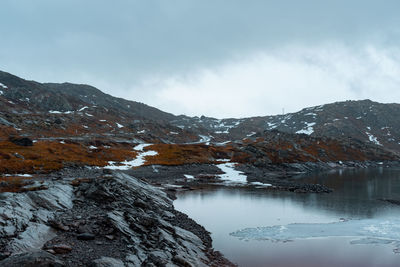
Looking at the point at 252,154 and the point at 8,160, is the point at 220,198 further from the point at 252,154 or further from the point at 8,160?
the point at 252,154

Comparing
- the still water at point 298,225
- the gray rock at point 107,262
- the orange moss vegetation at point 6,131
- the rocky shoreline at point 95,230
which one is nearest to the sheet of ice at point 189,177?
the still water at point 298,225

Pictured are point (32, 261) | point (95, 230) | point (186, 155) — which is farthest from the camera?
point (186, 155)

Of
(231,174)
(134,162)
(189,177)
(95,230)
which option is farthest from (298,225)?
(134,162)

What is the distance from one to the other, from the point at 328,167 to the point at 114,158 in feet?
358

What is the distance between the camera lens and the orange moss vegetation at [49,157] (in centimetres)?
6850

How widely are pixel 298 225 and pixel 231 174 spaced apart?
208ft

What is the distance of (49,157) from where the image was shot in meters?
87.1

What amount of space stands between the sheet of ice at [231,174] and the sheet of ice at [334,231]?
47169 millimetres

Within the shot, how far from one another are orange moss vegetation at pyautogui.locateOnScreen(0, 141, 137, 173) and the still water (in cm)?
3466

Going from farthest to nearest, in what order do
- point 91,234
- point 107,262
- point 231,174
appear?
point 231,174
point 91,234
point 107,262

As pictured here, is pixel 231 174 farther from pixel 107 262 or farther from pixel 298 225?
pixel 107 262

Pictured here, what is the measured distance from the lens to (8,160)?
234 feet

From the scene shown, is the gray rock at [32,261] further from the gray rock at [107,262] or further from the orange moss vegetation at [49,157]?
the orange moss vegetation at [49,157]

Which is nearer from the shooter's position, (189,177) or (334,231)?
(334,231)
